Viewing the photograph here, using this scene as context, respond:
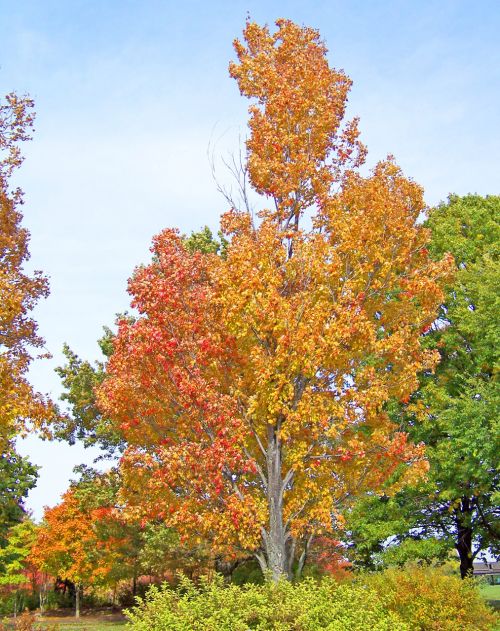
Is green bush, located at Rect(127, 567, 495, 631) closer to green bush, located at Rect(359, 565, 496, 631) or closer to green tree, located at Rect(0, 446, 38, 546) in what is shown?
green bush, located at Rect(359, 565, 496, 631)

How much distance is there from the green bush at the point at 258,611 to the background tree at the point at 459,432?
1189cm

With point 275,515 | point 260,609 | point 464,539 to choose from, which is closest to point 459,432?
point 464,539

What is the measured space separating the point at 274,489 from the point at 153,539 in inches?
467

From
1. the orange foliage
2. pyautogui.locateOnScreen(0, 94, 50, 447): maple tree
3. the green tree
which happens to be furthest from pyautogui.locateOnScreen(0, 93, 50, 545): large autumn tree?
the orange foliage

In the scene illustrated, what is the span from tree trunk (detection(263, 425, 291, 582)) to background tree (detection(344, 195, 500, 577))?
9422 mm

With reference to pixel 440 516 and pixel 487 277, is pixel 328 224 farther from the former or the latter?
pixel 440 516

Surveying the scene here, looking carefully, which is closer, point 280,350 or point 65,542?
point 280,350

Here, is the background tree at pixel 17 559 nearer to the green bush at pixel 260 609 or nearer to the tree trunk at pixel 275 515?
the tree trunk at pixel 275 515

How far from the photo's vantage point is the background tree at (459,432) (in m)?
20.3

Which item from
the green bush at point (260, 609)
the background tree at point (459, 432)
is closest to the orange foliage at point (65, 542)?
the background tree at point (459, 432)

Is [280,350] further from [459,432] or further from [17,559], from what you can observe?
[17,559]

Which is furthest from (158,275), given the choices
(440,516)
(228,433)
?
(440,516)

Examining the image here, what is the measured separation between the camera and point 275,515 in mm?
12031

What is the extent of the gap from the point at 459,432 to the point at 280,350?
1130 centimetres
